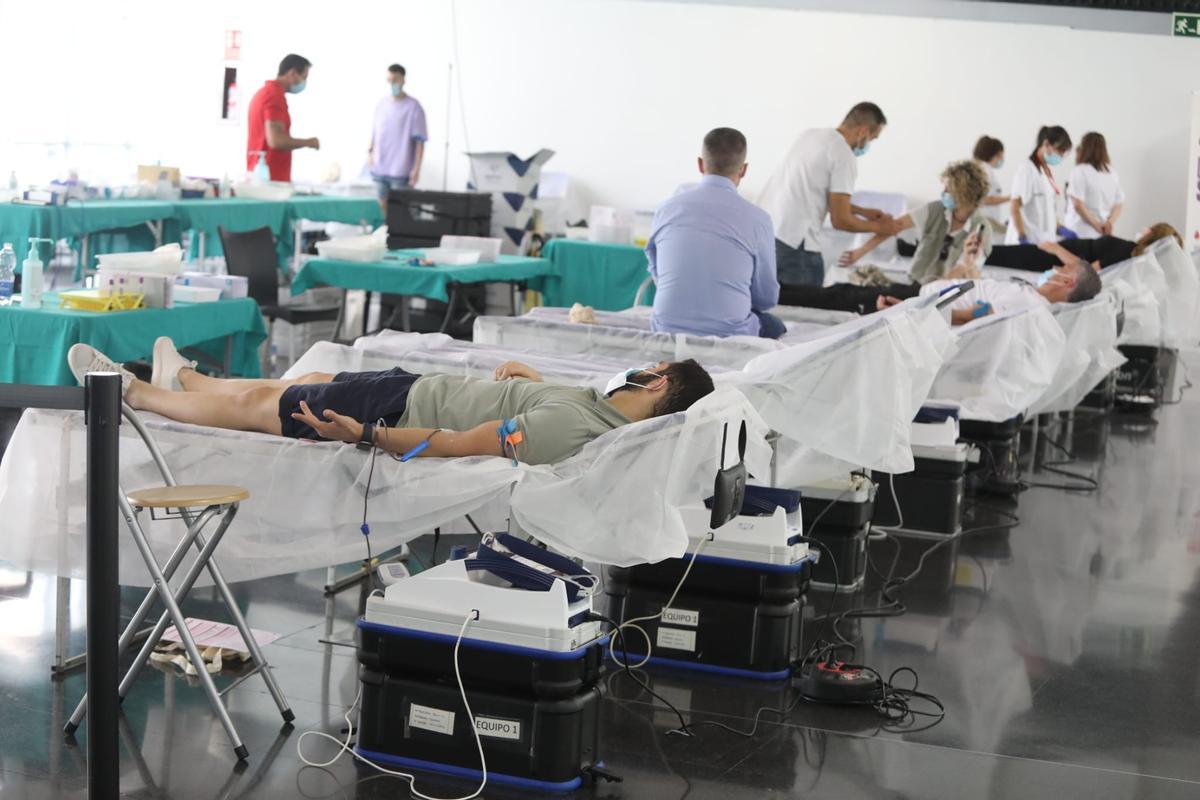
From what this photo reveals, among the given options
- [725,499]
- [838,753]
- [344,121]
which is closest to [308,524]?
[725,499]

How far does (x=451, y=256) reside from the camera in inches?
262

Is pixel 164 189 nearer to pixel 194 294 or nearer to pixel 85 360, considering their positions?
pixel 194 294

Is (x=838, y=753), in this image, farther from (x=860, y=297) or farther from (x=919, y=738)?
(x=860, y=297)

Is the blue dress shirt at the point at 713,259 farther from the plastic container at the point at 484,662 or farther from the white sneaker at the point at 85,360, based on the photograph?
the plastic container at the point at 484,662

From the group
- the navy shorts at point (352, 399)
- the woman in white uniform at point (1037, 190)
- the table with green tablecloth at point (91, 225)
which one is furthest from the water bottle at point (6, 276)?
the woman in white uniform at point (1037, 190)

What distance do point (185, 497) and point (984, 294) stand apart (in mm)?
4275

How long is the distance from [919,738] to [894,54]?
931 centimetres

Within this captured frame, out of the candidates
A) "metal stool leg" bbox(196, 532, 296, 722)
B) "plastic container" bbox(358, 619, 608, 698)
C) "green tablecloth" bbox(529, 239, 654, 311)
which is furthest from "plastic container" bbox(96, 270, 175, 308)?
"green tablecloth" bbox(529, 239, 654, 311)

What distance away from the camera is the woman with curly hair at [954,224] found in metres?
6.03

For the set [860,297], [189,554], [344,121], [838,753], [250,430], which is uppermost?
[344,121]

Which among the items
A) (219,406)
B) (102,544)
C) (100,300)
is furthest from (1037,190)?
(102,544)

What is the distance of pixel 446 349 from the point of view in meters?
4.34

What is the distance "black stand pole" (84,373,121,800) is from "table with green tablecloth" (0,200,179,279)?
3728mm

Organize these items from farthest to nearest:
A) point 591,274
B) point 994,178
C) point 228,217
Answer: point 994,178
point 591,274
point 228,217
